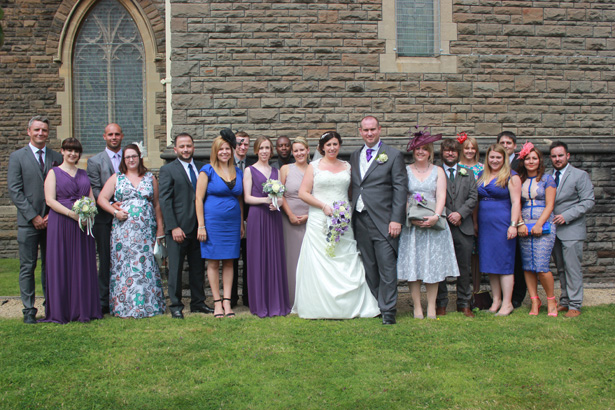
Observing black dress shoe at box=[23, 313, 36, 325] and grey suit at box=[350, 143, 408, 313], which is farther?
black dress shoe at box=[23, 313, 36, 325]

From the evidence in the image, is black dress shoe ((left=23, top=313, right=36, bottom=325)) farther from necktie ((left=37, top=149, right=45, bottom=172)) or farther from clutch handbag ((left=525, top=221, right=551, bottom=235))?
clutch handbag ((left=525, top=221, right=551, bottom=235))

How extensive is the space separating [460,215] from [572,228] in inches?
53.6

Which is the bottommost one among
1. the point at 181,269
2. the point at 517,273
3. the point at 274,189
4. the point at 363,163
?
the point at 517,273

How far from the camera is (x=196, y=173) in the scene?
667 centimetres

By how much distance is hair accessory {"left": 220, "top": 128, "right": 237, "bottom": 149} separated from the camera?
6316 mm

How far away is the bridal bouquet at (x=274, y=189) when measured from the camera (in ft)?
20.5

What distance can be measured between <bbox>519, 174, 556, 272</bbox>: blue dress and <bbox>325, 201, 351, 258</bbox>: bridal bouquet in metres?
2.06

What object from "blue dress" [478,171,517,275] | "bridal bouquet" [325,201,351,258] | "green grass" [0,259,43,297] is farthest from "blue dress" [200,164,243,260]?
"green grass" [0,259,43,297]

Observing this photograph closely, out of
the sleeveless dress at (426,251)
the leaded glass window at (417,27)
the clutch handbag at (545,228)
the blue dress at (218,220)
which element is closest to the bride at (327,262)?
the sleeveless dress at (426,251)

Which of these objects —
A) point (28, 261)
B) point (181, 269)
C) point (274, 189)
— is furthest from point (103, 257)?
point (274, 189)

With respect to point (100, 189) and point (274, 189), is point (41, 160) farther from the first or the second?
point (274, 189)

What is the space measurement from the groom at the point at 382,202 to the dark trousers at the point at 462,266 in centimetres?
74

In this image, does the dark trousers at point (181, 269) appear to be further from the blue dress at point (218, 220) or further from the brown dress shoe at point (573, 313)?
the brown dress shoe at point (573, 313)

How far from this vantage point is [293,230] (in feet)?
22.2
